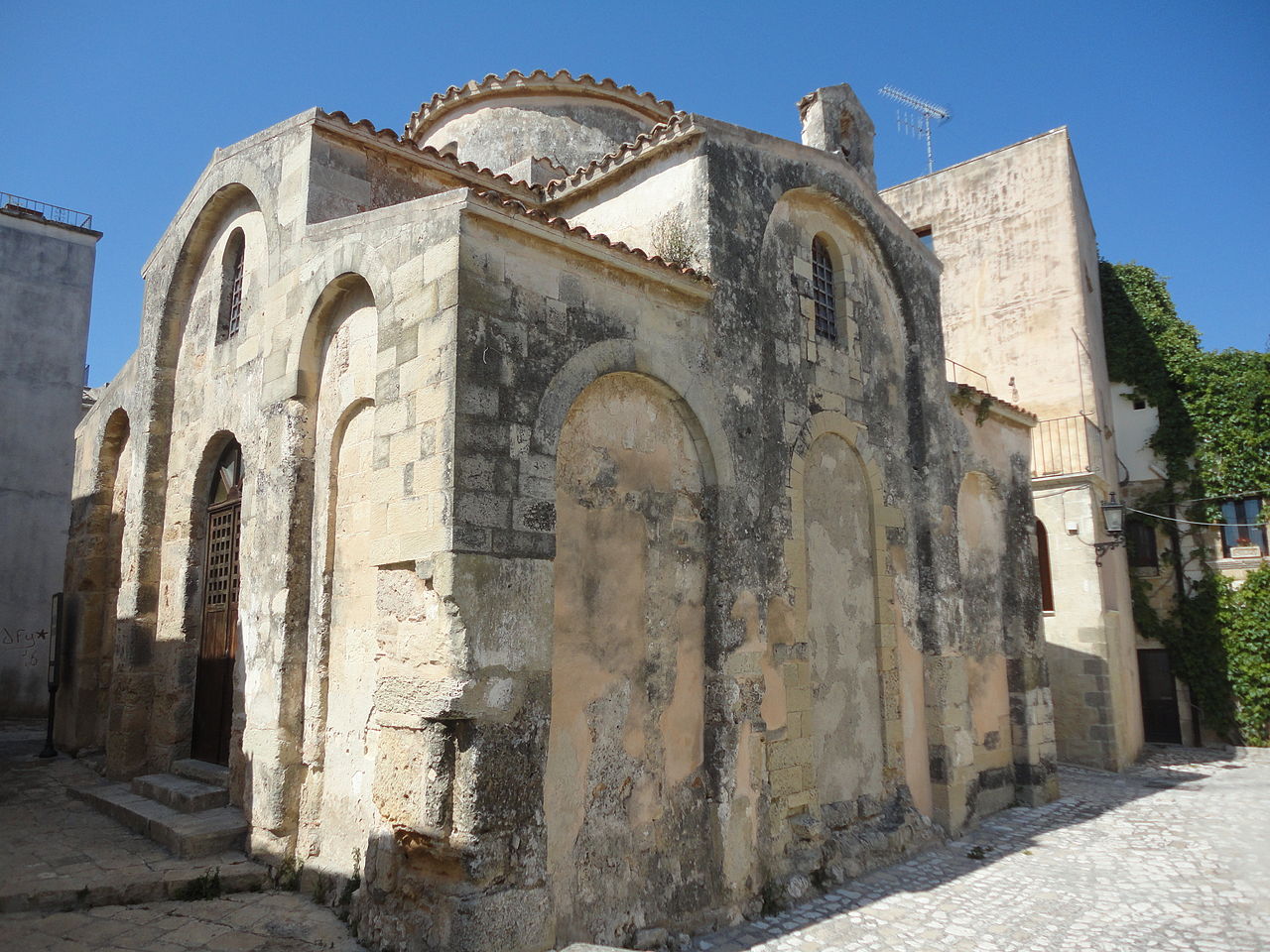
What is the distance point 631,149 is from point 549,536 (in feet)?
13.6

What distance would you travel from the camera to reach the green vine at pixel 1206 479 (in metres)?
15.7

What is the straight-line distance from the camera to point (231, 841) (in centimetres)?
667

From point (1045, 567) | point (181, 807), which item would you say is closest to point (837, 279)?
point (181, 807)

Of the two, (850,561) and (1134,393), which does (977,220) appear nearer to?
(1134,393)

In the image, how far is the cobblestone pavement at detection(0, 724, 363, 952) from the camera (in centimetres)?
521

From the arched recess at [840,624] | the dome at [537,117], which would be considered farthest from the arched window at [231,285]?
the arched recess at [840,624]

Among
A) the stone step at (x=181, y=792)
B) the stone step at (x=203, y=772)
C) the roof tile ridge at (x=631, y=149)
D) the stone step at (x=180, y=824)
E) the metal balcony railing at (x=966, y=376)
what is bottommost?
the stone step at (x=180, y=824)

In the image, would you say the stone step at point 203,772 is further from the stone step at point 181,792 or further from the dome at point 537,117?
the dome at point 537,117

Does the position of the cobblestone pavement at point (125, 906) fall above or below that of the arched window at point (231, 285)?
below

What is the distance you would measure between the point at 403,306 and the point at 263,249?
3329mm

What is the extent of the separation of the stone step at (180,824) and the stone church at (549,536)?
0.22 m

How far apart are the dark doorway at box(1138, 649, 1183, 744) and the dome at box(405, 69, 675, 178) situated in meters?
13.7

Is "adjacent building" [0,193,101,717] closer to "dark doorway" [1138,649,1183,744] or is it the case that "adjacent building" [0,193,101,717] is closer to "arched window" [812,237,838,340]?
"arched window" [812,237,838,340]

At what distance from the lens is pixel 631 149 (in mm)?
7922
